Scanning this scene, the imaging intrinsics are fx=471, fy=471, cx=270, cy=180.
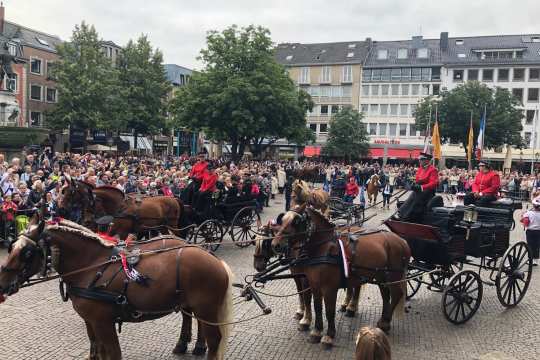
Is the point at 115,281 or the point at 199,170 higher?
the point at 199,170

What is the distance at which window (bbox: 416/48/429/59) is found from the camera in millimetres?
63103

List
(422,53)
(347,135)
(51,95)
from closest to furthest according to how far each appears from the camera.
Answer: (51,95) → (347,135) → (422,53)

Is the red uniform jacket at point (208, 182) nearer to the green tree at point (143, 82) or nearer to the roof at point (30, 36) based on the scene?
the green tree at point (143, 82)

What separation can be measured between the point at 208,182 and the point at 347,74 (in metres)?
57.3

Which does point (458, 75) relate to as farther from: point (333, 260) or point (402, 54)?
point (333, 260)

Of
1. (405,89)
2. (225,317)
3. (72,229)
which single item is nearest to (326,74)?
(405,89)

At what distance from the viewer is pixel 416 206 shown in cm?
862

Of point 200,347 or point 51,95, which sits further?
point 51,95

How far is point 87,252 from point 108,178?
35.3 ft

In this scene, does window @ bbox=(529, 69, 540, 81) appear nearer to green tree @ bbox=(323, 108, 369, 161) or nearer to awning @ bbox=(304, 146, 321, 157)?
green tree @ bbox=(323, 108, 369, 161)

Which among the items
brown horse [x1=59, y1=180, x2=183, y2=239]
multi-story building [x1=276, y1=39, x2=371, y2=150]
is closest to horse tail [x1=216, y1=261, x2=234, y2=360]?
brown horse [x1=59, y1=180, x2=183, y2=239]

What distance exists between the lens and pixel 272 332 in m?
7.07

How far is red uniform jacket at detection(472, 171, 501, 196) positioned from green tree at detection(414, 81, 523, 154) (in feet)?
121

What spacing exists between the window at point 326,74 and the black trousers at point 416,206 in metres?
60.5
